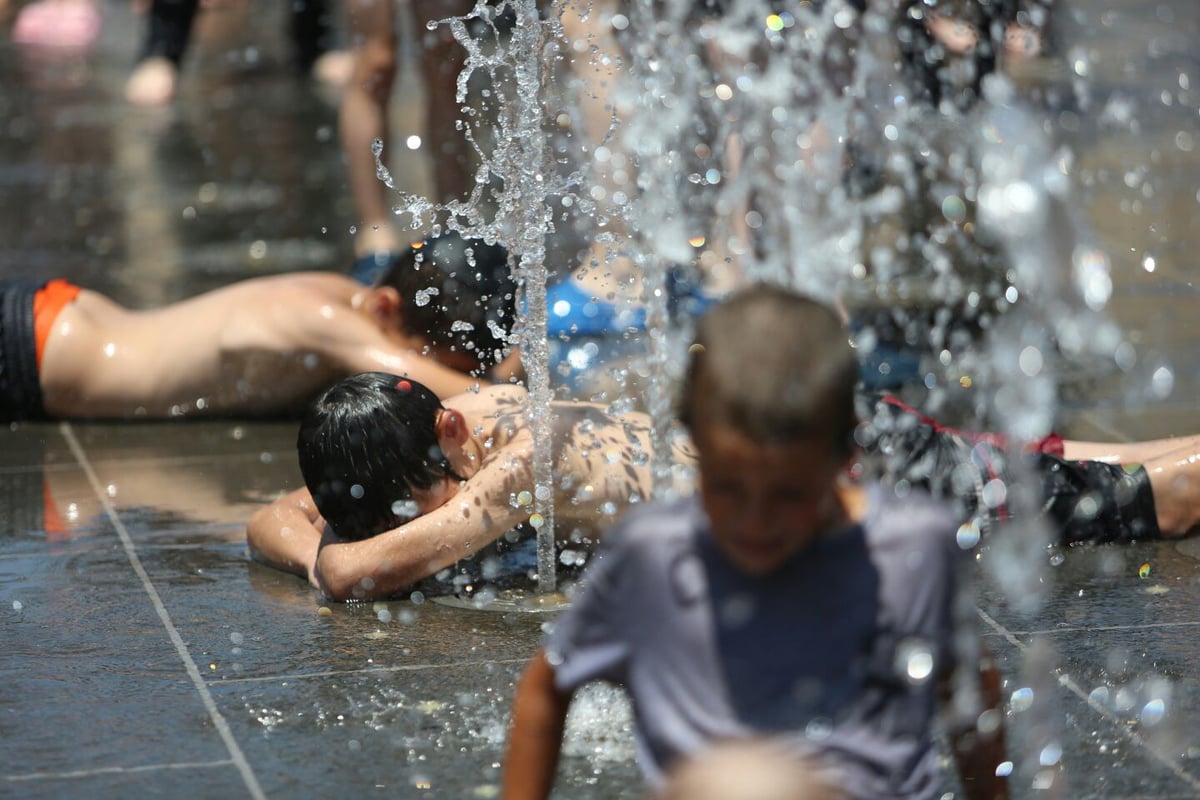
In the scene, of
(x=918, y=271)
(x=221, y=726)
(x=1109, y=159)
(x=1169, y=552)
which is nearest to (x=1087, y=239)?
(x=918, y=271)

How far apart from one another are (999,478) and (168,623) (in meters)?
1.78

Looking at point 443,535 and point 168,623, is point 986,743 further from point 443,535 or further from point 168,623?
point 168,623

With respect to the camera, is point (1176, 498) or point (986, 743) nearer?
point (986, 743)

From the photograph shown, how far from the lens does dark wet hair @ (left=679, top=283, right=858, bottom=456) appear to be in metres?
1.92

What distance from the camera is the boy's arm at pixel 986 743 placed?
2209mm

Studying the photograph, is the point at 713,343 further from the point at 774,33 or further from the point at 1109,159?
the point at 1109,159

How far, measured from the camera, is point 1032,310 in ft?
19.7

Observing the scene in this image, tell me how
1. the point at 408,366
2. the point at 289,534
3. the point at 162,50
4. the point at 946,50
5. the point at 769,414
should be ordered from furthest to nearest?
the point at 162,50 → the point at 946,50 → the point at 408,366 → the point at 289,534 → the point at 769,414

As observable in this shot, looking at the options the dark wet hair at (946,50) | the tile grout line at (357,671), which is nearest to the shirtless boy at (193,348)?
the tile grout line at (357,671)

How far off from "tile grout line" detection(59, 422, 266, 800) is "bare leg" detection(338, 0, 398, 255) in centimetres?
128

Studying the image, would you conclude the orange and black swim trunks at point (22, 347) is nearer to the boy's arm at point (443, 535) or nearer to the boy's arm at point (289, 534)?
the boy's arm at point (289, 534)

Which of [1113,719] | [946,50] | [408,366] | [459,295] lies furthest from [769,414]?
[946,50]

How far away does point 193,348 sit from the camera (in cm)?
511

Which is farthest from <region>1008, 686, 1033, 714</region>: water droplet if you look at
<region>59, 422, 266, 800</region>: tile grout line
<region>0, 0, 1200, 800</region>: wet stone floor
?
<region>59, 422, 266, 800</region>: tile grout line
